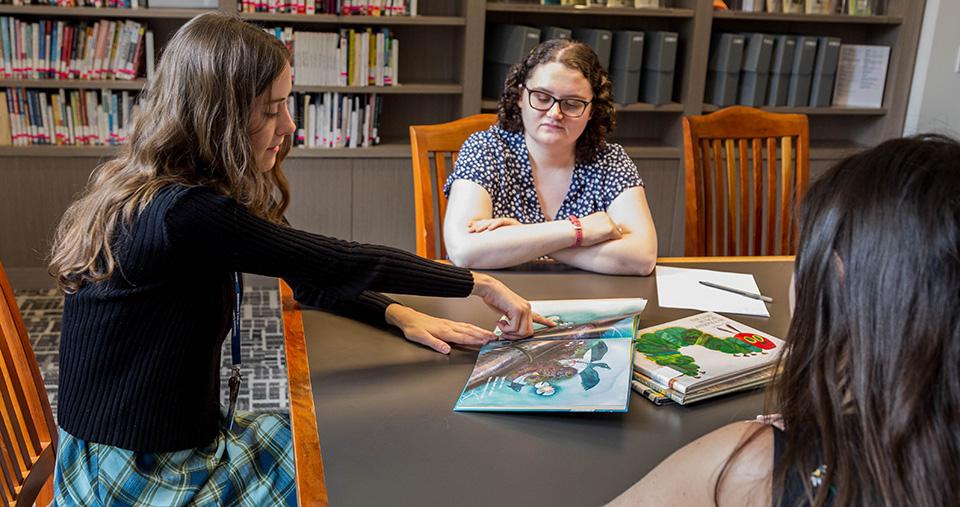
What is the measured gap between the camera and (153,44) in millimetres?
3672

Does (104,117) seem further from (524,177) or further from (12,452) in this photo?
(12,452)

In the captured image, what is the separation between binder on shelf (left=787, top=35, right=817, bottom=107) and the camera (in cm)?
A: 403

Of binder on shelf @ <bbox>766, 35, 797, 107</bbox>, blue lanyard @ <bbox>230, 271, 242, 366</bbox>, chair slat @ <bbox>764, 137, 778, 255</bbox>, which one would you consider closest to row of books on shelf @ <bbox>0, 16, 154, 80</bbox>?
blue lanyard @ <bbox>230, 271, 242, 366</bbox>

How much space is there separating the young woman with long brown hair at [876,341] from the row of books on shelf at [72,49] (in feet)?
10.9

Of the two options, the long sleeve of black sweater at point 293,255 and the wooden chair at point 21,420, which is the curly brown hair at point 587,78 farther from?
the wooden chair at point 21,420

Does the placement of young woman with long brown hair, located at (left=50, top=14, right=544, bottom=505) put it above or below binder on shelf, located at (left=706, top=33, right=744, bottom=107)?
below

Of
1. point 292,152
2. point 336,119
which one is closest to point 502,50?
point 336,119

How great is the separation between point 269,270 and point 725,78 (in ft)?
9.92

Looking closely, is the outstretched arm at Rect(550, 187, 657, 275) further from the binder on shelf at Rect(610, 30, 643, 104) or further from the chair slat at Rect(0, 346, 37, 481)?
the binder on shelf at Rect(610, 30, 643, 104)

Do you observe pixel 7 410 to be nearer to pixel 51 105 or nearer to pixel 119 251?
pixel 119 251

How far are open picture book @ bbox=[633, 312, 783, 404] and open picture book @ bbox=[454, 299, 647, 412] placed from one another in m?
0.04

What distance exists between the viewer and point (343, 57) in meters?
3.71

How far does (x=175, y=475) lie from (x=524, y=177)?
3.72 feet

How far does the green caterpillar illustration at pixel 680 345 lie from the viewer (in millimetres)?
1431
